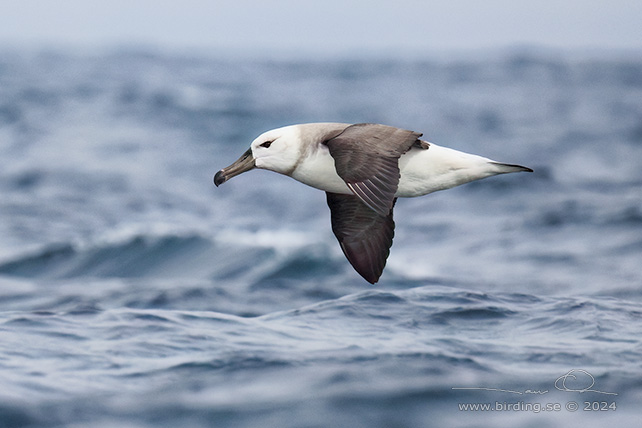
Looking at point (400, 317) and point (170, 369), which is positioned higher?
point (400, 317)

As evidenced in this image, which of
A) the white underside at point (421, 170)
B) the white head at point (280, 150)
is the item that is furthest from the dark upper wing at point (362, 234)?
the white head at point (280, 150)

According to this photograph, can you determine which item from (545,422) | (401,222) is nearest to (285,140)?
(545,422)

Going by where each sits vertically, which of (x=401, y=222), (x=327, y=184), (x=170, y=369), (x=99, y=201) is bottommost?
(x=170, y=369)

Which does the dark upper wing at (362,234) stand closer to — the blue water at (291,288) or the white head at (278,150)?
the white head at (278,150)

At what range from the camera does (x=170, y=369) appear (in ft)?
25.6

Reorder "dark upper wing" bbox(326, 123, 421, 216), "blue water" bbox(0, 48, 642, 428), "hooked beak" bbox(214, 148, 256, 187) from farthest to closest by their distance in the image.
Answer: "blue water" bbox(0, 48, 642, 428) → "hooked beak" bbox(214, 148, 256, 187) → "dark upper wing" bbox(326, 123, 421, 216)

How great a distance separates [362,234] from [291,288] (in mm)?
5027

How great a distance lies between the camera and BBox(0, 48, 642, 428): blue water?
728 cm

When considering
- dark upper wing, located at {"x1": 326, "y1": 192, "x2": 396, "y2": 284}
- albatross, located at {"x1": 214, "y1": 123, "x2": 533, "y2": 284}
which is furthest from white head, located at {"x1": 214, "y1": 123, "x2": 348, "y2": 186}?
dark upper wing, located at {"x1": 326, "y1": 192, "x2": 396, "y2": 284}

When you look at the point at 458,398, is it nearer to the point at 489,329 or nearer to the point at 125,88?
the point at 489,329

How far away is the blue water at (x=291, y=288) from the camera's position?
7277 millimetres

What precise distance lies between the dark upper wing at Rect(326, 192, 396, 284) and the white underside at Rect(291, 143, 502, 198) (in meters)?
0.40

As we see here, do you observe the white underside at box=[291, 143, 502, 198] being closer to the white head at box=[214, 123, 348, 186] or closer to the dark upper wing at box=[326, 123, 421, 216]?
the white head at box=[214, 123, 348, 186]

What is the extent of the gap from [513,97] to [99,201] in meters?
32.3
